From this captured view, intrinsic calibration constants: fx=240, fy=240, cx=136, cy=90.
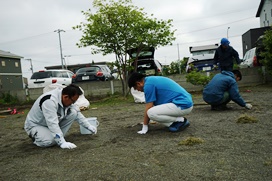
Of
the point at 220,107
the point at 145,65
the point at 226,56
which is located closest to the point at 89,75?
the point at 145,65

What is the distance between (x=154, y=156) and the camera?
253 centimetres

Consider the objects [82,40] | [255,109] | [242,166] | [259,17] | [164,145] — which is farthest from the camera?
[259,17]

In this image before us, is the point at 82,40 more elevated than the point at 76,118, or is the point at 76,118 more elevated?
the point at 82,40

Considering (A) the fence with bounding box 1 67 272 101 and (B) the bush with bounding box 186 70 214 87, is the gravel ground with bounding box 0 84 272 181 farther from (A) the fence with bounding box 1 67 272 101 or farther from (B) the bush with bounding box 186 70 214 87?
(A) the fence with bounding box 1 67 272 101

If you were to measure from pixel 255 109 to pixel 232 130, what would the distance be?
180 centimetres

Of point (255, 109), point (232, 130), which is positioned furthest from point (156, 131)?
point (255, 109)

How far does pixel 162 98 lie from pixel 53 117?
154cm

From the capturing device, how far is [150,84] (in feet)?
11.0

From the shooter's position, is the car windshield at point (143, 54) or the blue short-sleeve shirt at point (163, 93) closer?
the blue short-sleeve shirt at point (163, 93)

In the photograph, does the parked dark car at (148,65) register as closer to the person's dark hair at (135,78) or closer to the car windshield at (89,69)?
the car windshield at (89,69)

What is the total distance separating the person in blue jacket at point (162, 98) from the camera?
11.0ft

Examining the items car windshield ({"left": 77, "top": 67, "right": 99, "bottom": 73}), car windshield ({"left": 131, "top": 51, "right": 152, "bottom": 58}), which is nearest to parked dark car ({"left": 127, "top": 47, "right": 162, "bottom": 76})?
car windshield ({"left": 131, "top": 51, "right": 152, "bottom": 58})

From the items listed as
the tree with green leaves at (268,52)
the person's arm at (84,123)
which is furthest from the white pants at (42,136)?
the tree with green leaves at (268,52)

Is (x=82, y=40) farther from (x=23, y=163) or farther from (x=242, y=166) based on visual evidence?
(x=242, y=166)
